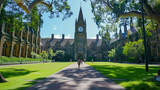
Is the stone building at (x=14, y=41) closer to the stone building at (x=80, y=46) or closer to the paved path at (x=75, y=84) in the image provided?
the stone building at (x=80, y=46)

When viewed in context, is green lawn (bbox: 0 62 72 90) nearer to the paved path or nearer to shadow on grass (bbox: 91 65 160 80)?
the paved path

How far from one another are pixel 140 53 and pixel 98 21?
19470mm

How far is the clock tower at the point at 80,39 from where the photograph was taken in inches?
2440

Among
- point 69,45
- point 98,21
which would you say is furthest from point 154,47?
point 69,45

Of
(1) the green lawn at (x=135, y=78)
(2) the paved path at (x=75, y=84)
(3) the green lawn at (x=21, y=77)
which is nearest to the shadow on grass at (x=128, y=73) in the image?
(1) the green lawn at (x=135, y=78)

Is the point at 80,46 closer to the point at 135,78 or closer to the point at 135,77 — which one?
the point at 135,77

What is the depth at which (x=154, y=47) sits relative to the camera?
35.4 m

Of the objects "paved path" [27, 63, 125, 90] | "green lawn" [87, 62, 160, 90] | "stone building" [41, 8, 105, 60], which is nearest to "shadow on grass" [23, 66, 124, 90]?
"paved path" [27, 63, 125, 90]

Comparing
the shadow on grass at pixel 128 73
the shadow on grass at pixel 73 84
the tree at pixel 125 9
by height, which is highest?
the tree at pixel 125 9

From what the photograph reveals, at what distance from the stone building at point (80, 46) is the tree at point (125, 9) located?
42.2 metres

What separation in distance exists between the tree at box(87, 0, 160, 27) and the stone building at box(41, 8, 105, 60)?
42.2 metres

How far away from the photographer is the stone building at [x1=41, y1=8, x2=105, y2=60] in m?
62.2

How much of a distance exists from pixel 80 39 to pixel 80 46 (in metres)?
4.41

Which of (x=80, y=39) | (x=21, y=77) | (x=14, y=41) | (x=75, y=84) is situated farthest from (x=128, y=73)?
(x=80, y=39)
